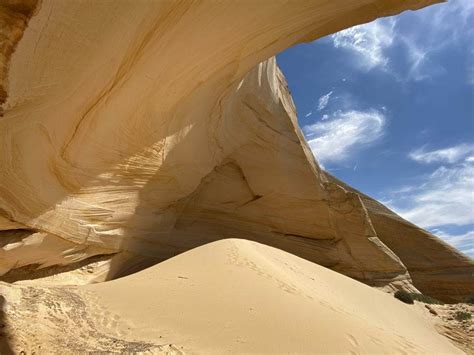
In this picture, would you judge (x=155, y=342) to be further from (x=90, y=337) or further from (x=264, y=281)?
(x=264, y=281)

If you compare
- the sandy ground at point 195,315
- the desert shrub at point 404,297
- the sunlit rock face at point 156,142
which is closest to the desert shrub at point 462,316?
the desert shrub at point 404,297

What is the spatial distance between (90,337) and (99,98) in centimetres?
369

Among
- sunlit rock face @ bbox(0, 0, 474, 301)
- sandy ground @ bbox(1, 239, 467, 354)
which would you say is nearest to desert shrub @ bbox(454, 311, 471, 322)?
sunlit rock face @ bbox(0, 0, 474, 301)

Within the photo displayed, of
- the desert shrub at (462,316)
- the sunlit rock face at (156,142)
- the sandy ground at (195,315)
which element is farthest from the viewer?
A: the desert shrub at (462,316)

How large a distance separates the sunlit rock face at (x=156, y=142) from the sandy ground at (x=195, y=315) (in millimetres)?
1671

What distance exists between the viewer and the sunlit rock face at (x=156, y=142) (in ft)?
15.9

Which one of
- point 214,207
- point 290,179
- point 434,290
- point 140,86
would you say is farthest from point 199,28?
point 434,290

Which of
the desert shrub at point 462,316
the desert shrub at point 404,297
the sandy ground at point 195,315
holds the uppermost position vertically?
the desert shrub at point 404,297

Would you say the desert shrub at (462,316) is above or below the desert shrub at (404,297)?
below

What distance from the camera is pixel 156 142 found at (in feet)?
→ 25.7

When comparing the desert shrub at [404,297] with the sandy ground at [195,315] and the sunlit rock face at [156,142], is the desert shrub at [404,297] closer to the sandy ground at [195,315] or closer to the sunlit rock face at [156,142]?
the sunlit rock face at [156,142]

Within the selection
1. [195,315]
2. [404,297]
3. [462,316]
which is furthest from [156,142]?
[462,316]

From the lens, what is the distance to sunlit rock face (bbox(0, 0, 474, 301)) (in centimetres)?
484

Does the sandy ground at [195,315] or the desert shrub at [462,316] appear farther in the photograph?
the desert shrub at [462,316]
